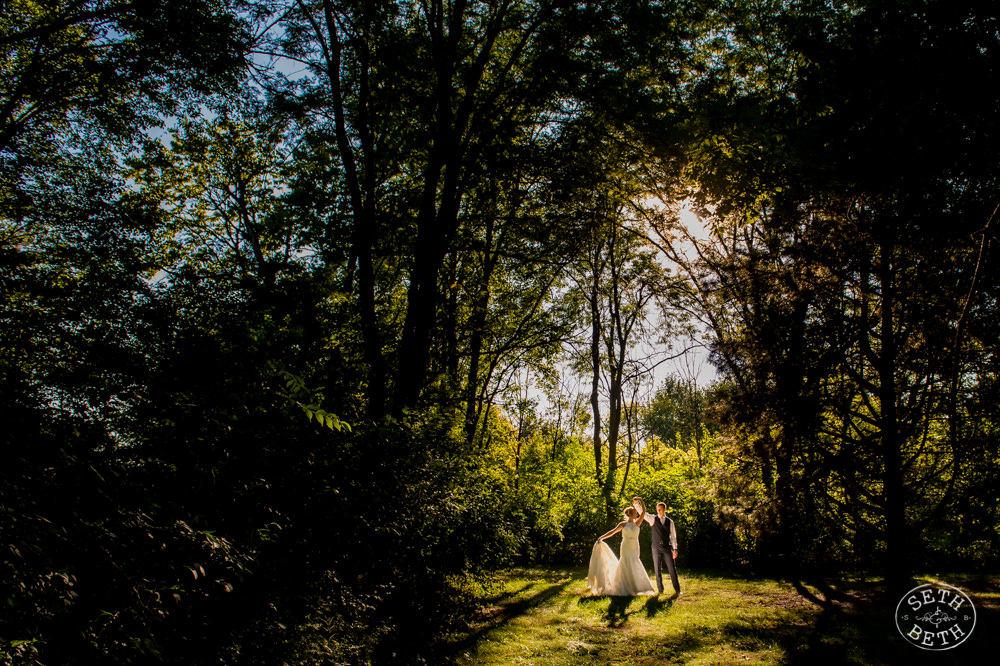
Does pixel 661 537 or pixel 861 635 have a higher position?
pixel 661 537

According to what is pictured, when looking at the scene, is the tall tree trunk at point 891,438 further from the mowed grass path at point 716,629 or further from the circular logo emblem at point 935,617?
the circular logo emblem at point 935,617

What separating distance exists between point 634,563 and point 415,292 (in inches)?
310

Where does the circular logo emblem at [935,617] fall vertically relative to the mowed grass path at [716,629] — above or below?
above

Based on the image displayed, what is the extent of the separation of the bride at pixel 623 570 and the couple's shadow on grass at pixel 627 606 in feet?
1.04

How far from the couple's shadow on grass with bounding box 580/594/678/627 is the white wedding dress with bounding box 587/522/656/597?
12.4 inches

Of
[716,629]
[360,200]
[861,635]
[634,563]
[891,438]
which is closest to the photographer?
[861,635]

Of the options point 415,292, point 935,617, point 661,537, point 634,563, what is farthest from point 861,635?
point 415,292

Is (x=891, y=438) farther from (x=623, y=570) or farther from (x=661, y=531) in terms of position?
(x=623, y=570)

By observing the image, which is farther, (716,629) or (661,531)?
(661,531)

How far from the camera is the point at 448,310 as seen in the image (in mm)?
13305

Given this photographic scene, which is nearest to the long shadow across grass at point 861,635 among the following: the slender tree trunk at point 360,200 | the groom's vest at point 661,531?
the groom's vest at point 661,531

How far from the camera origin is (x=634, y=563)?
Result: 1133cm

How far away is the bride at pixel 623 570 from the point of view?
11.1 m

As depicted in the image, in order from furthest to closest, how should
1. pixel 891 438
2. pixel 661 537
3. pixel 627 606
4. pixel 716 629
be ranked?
1. pixel 661 537
2. pixel 627 606
3. pixel 891 438
4. pixel 716 629
